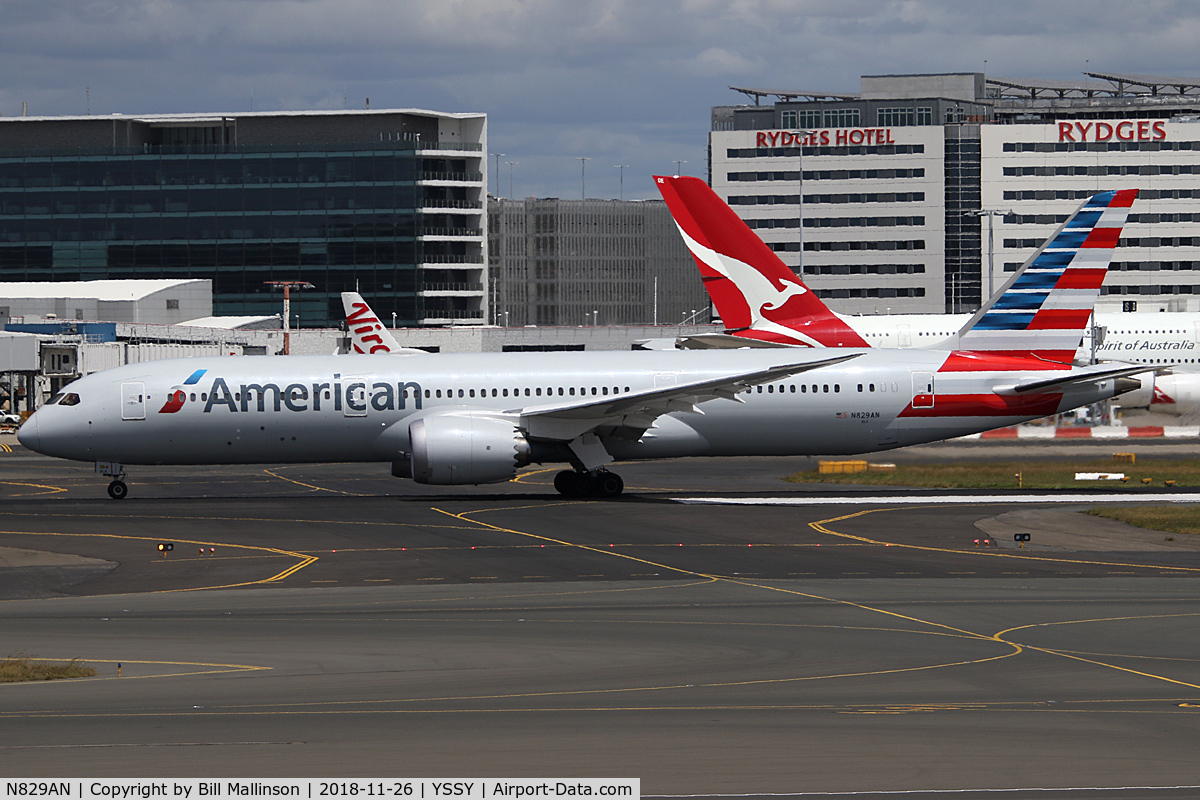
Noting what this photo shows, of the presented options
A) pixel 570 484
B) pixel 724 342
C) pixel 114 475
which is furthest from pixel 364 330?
pixel 570 484

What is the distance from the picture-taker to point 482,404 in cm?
4047

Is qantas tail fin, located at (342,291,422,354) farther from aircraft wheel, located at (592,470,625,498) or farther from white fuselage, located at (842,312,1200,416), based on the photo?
aircraft wheel, located at (592,470,625,498)

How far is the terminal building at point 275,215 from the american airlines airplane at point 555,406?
4484 inches

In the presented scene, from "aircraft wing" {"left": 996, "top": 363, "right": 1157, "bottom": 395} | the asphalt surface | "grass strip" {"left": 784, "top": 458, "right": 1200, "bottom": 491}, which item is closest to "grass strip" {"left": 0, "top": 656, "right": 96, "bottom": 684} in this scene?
the asphalt surface

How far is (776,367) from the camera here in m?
38.8

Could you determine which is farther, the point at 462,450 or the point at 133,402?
the point at 133,402

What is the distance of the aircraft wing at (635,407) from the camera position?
38.1 meters

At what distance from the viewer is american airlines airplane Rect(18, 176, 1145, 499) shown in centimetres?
4012

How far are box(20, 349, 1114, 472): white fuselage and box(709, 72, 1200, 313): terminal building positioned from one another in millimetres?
138061

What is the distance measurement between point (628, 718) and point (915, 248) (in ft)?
569

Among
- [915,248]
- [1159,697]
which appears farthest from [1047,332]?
[915,248]

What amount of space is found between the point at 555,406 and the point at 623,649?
70.1 feet

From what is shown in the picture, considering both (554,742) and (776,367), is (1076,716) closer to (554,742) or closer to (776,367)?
(554,742)

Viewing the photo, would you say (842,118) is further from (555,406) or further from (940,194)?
(555,406)
